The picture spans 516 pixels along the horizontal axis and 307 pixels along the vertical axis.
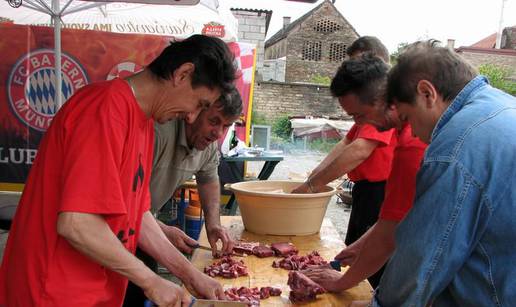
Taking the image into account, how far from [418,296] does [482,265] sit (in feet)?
0.68

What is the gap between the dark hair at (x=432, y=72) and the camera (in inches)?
56.4

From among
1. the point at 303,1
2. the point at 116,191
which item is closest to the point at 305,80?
the point at 303,1

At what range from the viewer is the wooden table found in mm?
2096

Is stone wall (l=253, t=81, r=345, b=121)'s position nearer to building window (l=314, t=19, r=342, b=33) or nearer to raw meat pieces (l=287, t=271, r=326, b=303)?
building window (l=314, t=19, r=342, b=33)

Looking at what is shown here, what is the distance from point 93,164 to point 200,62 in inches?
23.3

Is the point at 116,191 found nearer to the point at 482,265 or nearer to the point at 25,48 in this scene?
the point at 482,265

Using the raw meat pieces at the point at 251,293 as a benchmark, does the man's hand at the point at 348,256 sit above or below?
above

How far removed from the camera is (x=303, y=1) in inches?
123

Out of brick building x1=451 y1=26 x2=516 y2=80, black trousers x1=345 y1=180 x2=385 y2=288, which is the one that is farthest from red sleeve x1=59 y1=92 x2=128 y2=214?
brick building x1=451 y1=26 x2=516 y2=80

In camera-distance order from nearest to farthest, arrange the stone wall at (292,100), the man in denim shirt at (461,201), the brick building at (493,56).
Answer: the man in denim shirt at (461,201) → the stone wall at (292,100) → the brick building at (493,56)

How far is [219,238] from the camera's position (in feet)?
9.00

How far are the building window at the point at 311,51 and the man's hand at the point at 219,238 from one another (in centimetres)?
2944

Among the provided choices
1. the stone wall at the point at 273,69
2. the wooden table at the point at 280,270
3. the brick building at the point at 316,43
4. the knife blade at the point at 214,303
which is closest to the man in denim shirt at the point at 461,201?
the knife blade at the point at 214,303

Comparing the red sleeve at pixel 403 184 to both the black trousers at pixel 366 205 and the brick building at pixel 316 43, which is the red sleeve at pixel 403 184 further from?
the brick building at pixel 316 43
